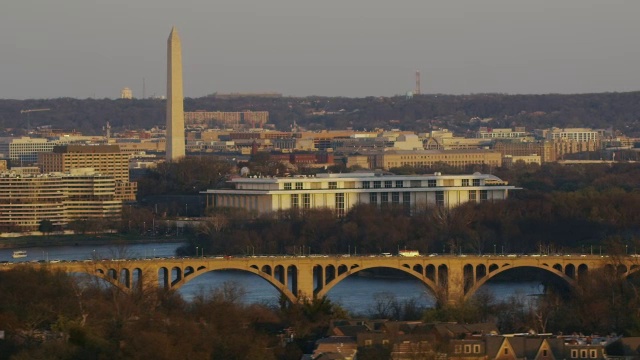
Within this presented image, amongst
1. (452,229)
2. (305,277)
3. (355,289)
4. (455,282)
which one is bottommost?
(355,289)

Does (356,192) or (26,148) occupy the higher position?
(26,148)

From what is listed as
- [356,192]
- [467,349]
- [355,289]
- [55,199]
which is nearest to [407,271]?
[355,289]

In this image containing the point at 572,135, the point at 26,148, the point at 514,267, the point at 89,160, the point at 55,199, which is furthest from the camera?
the point at 572,135

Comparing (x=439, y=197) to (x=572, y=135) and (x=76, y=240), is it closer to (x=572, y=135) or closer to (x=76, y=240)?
(x=76, y=240)

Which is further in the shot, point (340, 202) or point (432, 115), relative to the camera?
point (432, 115)

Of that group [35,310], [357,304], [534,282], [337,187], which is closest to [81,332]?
[35,310]

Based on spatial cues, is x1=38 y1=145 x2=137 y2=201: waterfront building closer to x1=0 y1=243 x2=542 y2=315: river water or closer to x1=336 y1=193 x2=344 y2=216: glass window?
x1=336 y1=193 x2=344 y2=216: glass window

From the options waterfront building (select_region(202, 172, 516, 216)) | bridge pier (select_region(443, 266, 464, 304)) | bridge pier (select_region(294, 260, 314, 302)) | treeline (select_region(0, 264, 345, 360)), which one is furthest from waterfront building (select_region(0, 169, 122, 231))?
treeline (select_region(0, 264, 345, 360))
